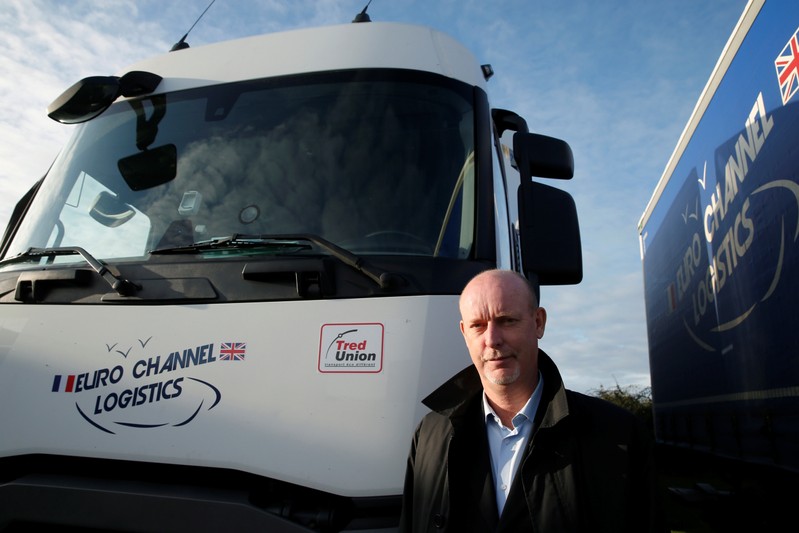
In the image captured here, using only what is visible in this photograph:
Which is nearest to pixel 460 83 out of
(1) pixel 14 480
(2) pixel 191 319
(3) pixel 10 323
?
(2) pixel 191 319

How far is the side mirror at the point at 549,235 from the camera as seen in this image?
2.55m

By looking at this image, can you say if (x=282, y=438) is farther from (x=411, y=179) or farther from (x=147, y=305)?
(x=411, y=179)

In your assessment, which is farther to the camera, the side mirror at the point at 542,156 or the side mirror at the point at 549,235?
the side mirror at the point at 542,156

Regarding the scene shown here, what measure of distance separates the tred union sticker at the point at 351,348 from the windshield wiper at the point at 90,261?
2.60 feet

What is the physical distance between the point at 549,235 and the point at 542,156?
0.43 metres

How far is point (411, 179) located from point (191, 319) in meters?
1.00

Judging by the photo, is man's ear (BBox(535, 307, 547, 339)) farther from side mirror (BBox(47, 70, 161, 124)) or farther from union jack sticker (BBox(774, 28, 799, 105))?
union jack sticker (BBox(774, 28, 799, 105))

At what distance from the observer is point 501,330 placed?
1955mm

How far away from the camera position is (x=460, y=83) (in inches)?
116

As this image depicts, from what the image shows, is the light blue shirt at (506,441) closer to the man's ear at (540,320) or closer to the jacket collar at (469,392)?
the jacket collar at (469,392)

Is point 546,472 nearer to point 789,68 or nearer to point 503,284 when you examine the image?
point 503,284

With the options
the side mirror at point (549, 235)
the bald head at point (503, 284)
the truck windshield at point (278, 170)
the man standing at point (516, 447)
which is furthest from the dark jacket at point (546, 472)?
the truck windshield at point (278, 170)

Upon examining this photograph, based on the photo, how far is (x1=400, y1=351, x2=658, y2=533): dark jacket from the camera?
174cm

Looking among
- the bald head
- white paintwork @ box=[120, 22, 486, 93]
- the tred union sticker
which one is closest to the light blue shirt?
the bald head
